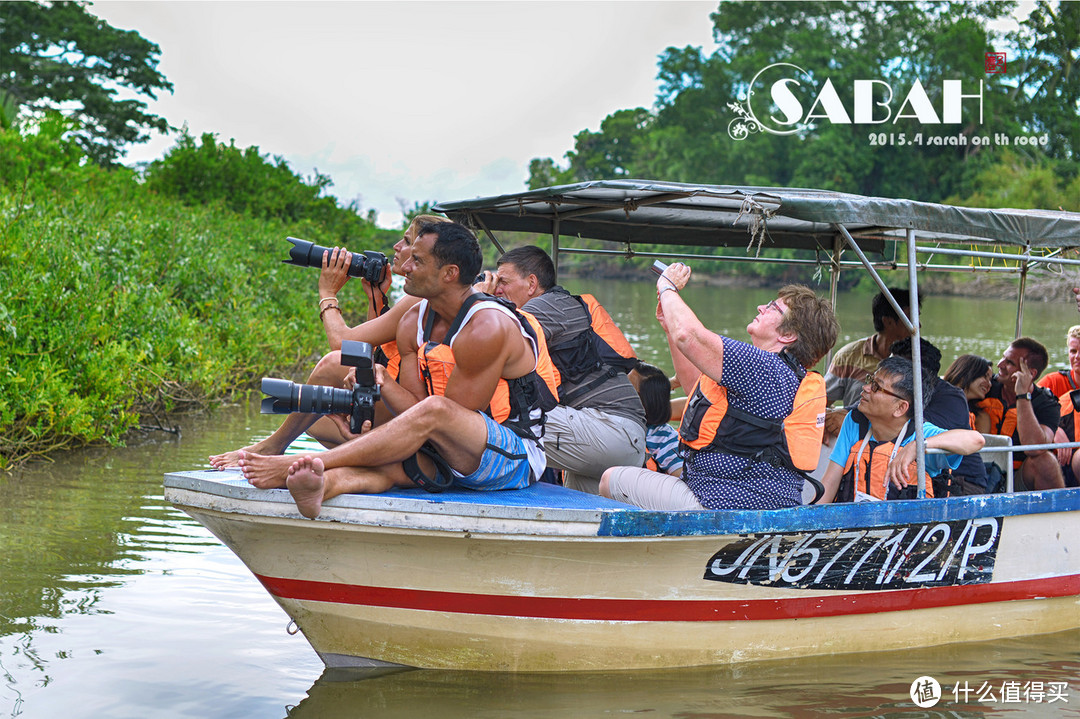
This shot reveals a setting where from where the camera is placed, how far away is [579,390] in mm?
4785

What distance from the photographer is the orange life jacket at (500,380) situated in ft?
12.2

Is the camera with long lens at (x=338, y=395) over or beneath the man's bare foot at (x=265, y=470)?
over

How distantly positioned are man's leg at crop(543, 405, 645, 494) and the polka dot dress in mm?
573

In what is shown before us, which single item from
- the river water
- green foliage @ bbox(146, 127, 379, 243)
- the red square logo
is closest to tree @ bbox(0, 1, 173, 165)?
green foliage @ bbox(146, 127, 379, 243)

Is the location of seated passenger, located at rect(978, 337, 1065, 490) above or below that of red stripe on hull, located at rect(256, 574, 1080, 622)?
above

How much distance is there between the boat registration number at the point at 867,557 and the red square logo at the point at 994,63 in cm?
4417

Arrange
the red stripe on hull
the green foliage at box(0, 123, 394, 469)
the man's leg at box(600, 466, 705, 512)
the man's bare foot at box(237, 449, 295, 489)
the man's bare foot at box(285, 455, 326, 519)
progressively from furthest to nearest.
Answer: the green foliage at box(0, 123, 394, 469) < the man's leg at box(600, 466, 705, 512) < the red stripe on hull < the man's bare foot at box(237, 449, 295, 489) < the man's bare foot at box(285, 455, 326, 519)

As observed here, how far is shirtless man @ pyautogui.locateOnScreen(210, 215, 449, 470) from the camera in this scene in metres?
3.95

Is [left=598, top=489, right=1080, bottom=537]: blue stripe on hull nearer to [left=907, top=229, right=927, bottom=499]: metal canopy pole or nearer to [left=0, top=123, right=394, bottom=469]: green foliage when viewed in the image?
[left=907, top=229, right=927, bottom=499]: metal canopy pole

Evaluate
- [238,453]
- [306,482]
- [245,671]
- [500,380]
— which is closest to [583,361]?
[500,380]

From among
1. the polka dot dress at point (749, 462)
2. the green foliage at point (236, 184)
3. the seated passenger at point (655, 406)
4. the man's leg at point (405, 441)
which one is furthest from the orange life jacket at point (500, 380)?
the green foliage at point (236, 184)

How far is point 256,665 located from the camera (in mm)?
4273

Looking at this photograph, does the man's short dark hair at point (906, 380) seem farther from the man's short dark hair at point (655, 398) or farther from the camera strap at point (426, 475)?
the camera strap at point (426, 475)

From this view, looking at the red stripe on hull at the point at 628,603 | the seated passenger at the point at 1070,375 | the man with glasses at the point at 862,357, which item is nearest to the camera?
the red stripe on hull at the point at 628,603
